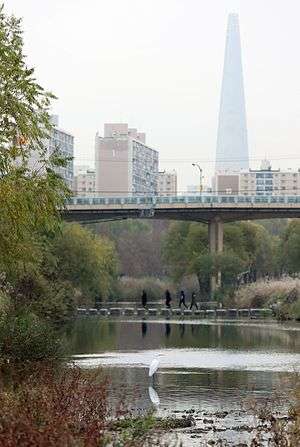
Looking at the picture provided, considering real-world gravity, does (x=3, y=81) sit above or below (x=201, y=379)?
above

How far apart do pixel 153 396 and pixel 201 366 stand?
9.91m

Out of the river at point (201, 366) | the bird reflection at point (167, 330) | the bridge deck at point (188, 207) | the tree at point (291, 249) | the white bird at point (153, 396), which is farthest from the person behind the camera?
the tree at point (291, 249)

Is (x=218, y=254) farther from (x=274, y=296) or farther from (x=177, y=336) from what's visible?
(x=177, y=336)

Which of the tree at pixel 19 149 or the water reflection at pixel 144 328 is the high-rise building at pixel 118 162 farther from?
the tree at pixel 19 149

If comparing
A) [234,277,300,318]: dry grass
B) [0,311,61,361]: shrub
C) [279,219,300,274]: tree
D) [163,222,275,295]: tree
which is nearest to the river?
[0,311,61,361]: shrub

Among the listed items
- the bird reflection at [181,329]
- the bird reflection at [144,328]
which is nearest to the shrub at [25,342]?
the bird reflection at [181,329]

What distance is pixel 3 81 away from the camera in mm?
23609

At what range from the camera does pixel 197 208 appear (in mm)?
101562

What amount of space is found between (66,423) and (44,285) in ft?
168

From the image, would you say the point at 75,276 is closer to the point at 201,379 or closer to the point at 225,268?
the point at 225,268

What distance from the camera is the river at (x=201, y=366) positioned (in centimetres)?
2179

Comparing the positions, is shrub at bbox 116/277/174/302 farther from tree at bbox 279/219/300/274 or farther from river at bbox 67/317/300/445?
river at bbox 67/317/300/445

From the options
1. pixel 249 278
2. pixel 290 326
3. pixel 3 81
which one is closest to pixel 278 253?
pixel 249 278

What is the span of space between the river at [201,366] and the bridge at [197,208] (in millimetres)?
36600
